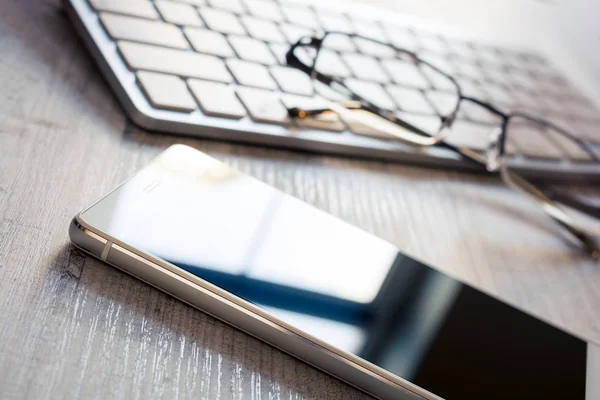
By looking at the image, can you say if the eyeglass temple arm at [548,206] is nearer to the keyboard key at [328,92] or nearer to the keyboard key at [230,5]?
the keyboard key at [328,92]

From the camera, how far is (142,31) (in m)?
0.51

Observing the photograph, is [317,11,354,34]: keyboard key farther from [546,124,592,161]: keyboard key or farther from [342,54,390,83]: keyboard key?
[546,124,592,161]: keyboard key

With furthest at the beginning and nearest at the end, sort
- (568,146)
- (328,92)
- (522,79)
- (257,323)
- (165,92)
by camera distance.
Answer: (522,79) < (568,146) < (328,92) < (165,92) < (257,323)

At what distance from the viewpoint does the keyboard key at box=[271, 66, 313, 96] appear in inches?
21.8

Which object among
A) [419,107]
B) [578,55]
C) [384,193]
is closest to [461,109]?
[419,107]

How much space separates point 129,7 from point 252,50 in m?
0.11

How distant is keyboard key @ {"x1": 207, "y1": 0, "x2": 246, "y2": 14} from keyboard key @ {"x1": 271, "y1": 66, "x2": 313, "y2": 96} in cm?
8

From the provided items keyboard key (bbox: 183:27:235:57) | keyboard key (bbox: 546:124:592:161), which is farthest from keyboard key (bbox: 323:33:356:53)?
keyboard key (bbox: 546:124:592:161)

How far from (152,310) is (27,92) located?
A: 0.21 m

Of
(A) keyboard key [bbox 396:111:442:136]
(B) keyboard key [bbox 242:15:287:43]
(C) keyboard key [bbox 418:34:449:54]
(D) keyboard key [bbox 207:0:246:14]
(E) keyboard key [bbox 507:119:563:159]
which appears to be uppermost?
(D) keyboard key [bbox 207:0:246:14]

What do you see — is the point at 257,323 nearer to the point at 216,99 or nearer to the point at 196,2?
the point at 216,99

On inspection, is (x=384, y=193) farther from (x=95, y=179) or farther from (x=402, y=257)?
(x=95, y=179)

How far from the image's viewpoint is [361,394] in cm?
35

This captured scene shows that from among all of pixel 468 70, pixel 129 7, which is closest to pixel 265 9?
pixel 129 7
